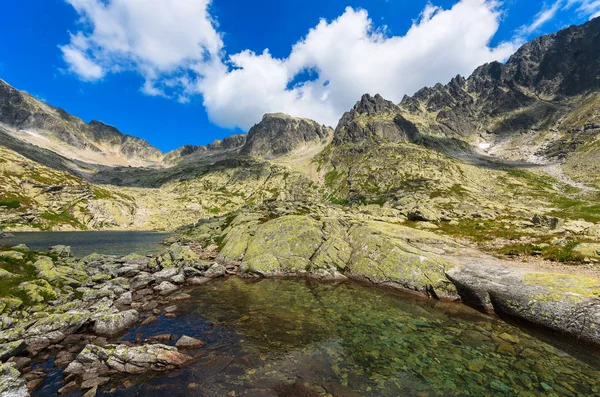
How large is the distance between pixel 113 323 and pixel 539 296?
104 feet

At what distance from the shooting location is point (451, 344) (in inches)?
683

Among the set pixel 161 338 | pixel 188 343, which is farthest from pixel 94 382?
pixel 188 343

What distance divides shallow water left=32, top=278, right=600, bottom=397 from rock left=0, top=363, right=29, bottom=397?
1.13m

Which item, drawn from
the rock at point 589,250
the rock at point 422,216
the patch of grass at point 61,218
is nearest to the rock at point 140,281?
the rock at point 589,250

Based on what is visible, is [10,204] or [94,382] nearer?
[94,382]

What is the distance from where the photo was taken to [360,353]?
636 inches

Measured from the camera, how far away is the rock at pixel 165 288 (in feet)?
92.6

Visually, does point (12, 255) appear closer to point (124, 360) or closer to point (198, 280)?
point (198, 280)

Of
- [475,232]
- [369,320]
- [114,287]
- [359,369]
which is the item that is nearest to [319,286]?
[369,320]

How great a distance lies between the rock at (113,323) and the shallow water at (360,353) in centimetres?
111

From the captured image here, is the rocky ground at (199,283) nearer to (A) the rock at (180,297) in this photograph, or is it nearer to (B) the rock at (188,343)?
(B) the rock at (188,343)

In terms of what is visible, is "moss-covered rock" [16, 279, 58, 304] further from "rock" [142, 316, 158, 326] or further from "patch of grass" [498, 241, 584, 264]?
"patch of grass" [498, 241, 584, 264]

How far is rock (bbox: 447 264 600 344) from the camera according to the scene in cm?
1780

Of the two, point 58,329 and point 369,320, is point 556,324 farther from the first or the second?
point 58,329
